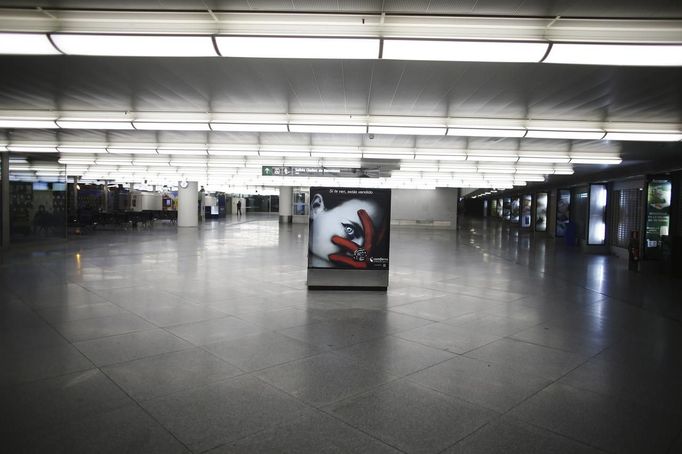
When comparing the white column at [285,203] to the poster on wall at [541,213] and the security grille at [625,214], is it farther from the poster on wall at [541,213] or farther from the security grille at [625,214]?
the security grille at [625,214]

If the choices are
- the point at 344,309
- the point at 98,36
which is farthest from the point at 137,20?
the point at 344,309

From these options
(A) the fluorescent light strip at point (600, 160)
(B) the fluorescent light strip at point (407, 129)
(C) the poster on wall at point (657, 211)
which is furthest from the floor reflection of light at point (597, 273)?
(B) the fluorescent light strip at point (407, 129)

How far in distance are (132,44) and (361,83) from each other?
11.8 feet

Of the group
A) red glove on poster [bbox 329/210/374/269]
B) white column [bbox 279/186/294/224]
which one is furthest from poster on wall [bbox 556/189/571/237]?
white column [bbox 279/186/294/224]

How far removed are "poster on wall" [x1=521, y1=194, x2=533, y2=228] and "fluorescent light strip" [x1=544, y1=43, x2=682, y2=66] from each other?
3572 cm

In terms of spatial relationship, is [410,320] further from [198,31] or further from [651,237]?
[651,237]

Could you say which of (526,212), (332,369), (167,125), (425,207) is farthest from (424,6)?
(526,212)

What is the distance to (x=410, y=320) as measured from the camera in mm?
6457

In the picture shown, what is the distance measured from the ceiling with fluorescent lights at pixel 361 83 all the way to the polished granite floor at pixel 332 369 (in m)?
3.85

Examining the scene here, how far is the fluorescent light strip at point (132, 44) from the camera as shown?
4605mm

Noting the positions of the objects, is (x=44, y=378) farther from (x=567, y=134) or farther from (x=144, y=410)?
(x=567, y=134)

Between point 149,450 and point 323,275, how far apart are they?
6.02 metres

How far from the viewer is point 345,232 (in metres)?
8.79

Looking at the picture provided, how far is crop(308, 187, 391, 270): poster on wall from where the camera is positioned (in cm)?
875
